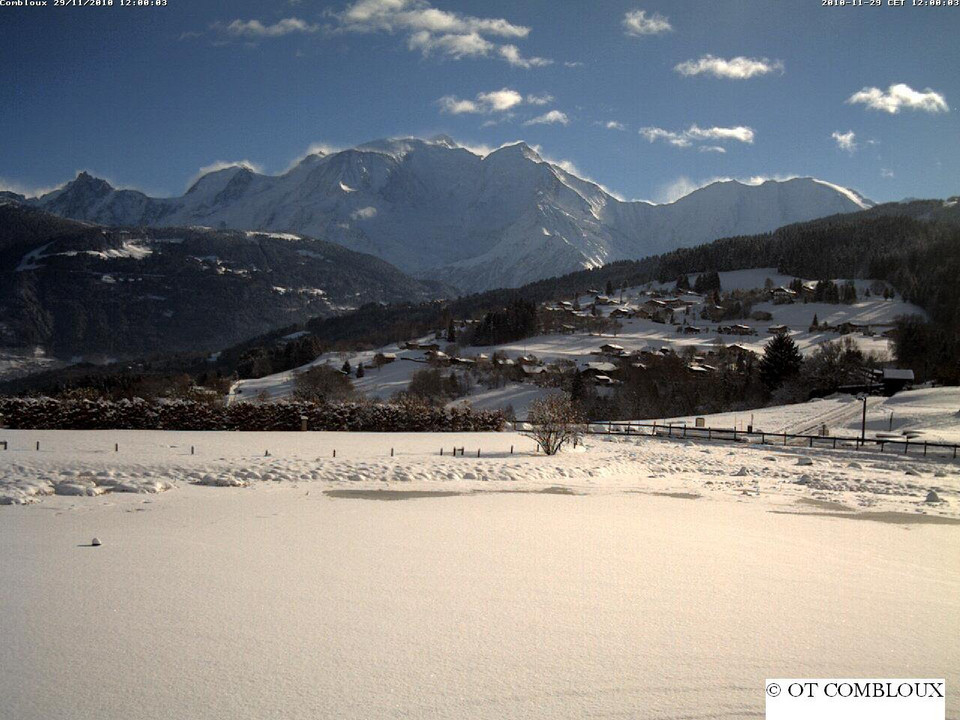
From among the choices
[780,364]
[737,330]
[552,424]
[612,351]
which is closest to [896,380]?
[780,364]

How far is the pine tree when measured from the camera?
251 ft

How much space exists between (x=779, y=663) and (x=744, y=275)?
19725 cm

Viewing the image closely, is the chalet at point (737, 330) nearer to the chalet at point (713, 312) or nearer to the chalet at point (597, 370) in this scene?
the chalet at point (713, 312)

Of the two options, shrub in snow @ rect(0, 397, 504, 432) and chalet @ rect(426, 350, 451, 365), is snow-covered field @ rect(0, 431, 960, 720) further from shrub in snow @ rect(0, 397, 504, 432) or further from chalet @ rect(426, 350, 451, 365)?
chalet @ rect(426, 350, 451, 365)

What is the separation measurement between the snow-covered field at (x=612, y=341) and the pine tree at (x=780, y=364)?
26501 mm

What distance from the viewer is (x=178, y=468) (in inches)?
692

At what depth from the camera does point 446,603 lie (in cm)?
670

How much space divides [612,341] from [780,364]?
47722 mm

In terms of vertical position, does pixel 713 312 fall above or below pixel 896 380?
above

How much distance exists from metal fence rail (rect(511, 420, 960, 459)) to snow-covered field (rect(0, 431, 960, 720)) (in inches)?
882

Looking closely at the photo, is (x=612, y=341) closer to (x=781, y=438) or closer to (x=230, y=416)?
(x=781, y=438)

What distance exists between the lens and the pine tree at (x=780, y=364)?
7650cm

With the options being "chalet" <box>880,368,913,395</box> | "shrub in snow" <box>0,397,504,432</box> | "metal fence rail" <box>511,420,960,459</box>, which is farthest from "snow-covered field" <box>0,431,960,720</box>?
"chalet" <box>880,368,913,395</box>

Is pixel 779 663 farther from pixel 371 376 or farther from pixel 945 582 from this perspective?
pixel 371 376
